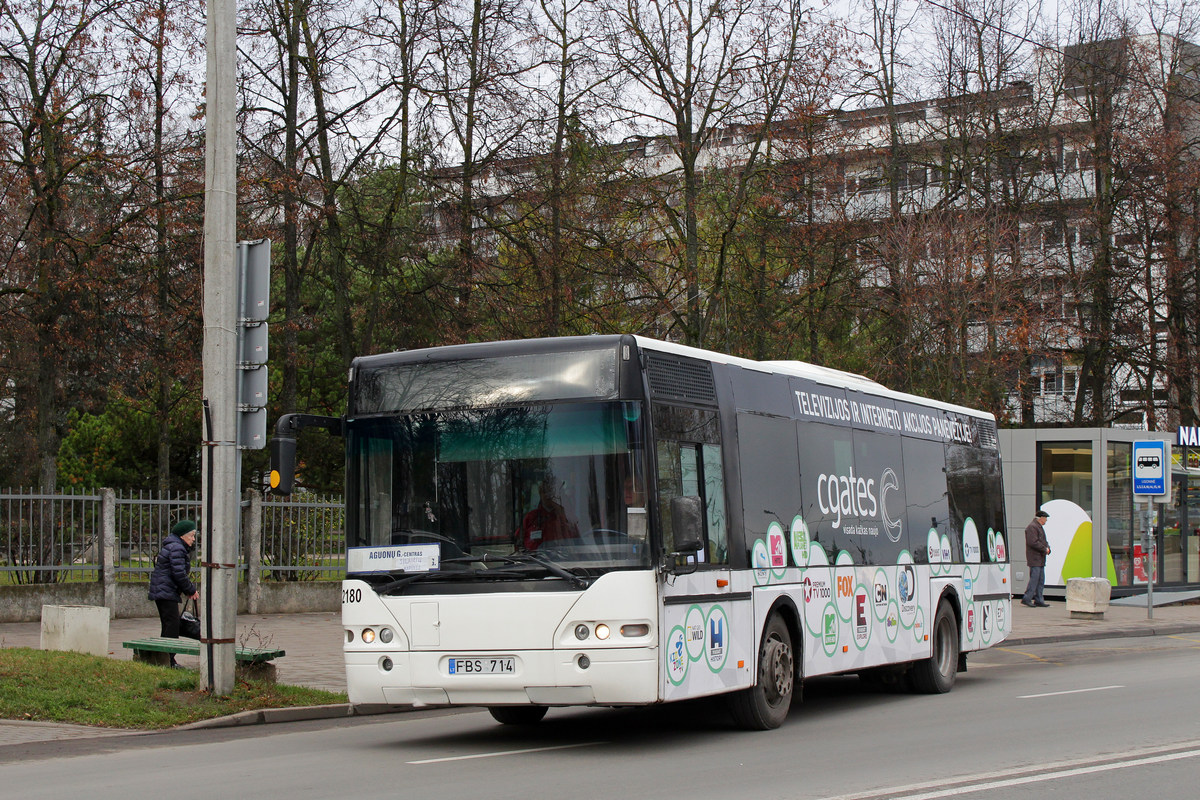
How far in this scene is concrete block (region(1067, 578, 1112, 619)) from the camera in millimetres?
25281

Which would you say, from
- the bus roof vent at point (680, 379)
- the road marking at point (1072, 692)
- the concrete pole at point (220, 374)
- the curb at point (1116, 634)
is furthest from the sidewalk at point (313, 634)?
the road marking at point (1072, 692)

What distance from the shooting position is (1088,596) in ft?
83.0

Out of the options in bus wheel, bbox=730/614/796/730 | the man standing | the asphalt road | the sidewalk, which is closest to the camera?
the asphalt road

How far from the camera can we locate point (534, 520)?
970 cm

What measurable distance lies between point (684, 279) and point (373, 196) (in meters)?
6.28

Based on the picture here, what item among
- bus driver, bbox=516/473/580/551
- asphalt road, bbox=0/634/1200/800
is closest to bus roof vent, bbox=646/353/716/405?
bus driver, bbox=516/473/580/551

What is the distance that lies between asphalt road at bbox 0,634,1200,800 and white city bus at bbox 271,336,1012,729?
468 mm

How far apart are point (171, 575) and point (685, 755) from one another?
7.50 metres

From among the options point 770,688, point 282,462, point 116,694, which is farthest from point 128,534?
point 770,688

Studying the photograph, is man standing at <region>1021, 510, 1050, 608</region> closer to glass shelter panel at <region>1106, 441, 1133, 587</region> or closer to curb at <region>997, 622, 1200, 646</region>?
glass shelter panel at <region>1106, 441, 1133, 587</region>

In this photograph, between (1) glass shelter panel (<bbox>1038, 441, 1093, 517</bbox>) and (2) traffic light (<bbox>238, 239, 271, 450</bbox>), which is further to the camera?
(1) glass shelter panel (<bbox>1038, 441, 1093, 517</bbox>)

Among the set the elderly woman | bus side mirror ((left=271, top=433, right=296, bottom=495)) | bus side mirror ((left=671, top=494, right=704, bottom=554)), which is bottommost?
the elderly woman

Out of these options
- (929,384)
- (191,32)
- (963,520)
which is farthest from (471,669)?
(929,384)

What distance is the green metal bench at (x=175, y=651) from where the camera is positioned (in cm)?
1277
